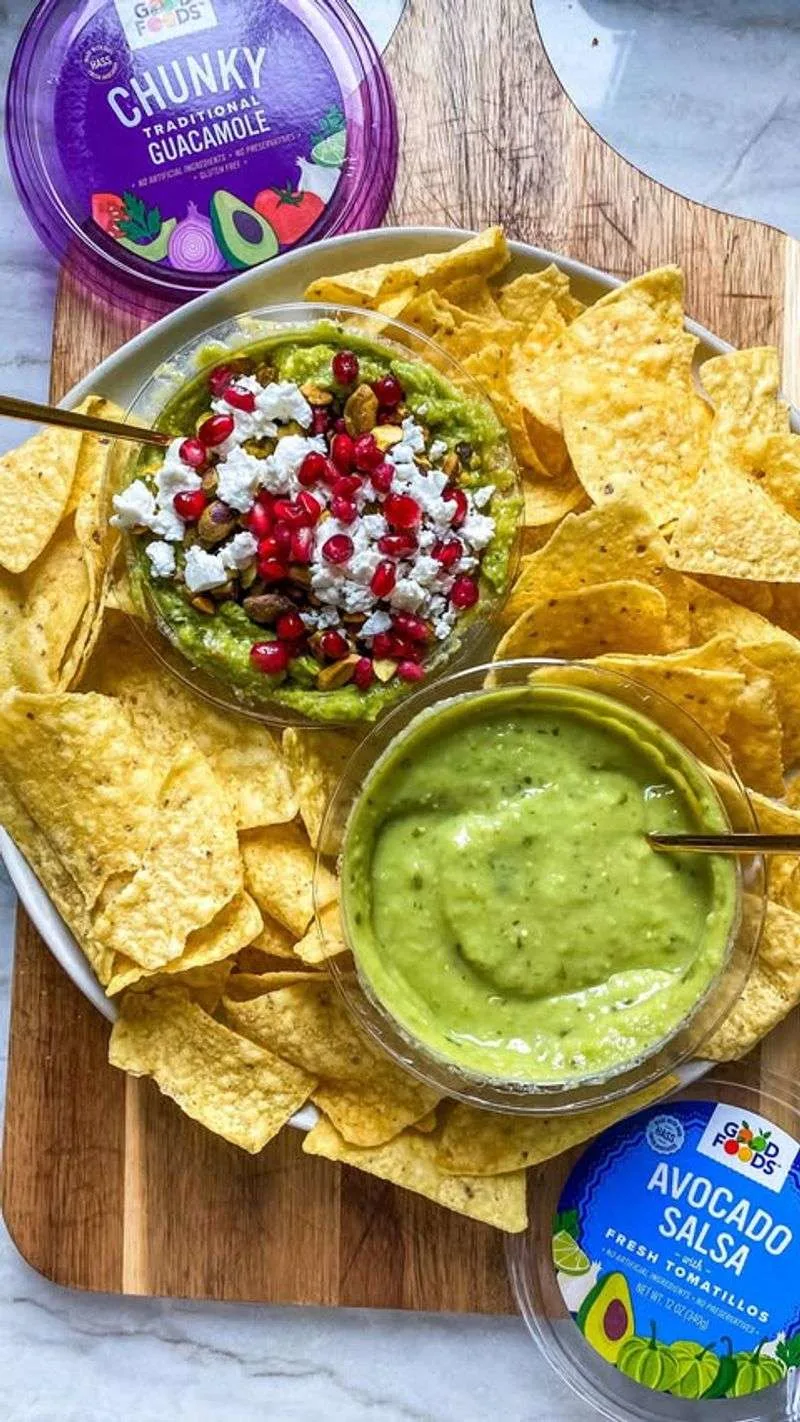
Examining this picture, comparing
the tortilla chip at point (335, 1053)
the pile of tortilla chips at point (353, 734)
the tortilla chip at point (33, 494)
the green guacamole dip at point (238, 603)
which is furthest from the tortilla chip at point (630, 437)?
the tortilla chip at point (335, 1053)

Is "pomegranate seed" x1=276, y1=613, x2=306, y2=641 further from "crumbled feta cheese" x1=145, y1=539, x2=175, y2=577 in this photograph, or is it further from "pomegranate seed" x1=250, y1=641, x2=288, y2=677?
"crumbled feta cheese" x1=145, y1=539, x2=175, y2=577

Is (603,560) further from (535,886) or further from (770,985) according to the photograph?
(770,985)

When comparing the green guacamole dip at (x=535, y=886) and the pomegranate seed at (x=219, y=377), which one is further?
the pomegranate seed at (x=219, y=377)

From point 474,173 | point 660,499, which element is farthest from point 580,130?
point 660,499

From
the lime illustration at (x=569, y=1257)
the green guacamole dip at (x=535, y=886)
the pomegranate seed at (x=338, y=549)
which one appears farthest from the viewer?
the lime illustration at (x=569, y=1257)

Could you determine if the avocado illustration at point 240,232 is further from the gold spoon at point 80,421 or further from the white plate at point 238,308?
the gold spoon at point 80,421

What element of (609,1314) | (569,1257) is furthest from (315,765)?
(609,1314)

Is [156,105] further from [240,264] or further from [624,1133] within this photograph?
[624,1133]
